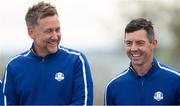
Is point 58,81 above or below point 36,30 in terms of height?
below

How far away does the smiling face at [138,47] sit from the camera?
313 inches

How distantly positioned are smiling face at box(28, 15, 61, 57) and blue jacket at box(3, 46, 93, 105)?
0.13 m

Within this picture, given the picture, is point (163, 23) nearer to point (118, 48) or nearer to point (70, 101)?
point (118, 48)

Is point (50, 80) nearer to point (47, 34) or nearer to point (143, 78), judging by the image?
point (47, 34)

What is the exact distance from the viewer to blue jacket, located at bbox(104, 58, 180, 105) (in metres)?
7.97

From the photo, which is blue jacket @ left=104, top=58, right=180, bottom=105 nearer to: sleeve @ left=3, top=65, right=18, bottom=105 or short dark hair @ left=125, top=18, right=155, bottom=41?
short dark hair @ left=125, top=18, right=155, bottom=41

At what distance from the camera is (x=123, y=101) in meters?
8.08

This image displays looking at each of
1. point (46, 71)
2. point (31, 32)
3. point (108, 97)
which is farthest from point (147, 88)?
point (31, 32)

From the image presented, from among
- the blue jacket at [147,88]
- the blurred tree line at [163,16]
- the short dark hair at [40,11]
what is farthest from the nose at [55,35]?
the blurred tree line at [163,16]

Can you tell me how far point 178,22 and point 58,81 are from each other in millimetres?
20463

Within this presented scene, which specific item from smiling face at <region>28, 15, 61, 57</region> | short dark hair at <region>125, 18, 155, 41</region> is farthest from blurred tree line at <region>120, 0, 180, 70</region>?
smiling face at <region>28, 15, 61, 57</region>

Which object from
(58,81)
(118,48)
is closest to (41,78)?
(58,81)

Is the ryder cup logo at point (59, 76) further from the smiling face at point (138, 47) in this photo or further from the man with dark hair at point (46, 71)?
the smiling face at point (138, 47)

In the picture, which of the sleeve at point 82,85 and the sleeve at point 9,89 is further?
the sleeve at point 9,89
